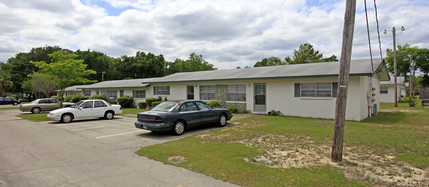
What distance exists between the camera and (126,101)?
25.8 metres

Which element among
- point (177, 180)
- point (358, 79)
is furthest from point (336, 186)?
point (358, 79)

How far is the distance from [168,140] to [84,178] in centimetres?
380

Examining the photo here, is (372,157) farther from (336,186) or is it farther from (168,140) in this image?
(168,140)

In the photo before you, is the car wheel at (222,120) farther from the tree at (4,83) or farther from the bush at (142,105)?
the tree at (4,83)

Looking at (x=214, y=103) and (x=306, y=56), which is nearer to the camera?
(x=214, y=103)

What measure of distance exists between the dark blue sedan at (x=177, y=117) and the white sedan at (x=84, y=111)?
22.0 feet

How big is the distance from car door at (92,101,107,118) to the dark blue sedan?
6729mm

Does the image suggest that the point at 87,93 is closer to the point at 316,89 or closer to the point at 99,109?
the point at 99,109

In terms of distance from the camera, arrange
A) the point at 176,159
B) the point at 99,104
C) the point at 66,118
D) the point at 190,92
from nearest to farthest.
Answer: the point at 176,159
the point at 66,118
the point at 99,104
the point at 190,92

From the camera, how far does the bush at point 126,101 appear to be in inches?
1016

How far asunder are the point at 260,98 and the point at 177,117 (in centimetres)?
872

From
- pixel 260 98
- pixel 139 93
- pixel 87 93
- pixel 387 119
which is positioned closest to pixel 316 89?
pixel 260 98

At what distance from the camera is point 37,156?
6535 millimetres

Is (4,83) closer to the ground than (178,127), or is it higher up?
higher up
